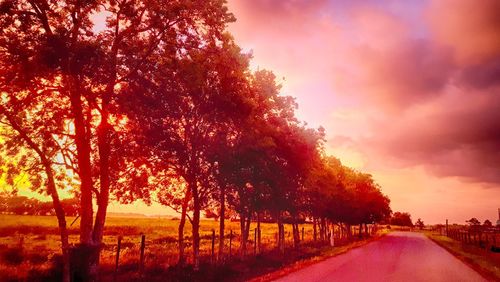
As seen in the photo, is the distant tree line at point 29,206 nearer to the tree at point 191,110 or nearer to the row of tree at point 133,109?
the row of tree at point 133,109

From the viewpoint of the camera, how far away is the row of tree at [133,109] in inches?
573

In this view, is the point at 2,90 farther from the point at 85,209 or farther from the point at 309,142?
the point at 309,142

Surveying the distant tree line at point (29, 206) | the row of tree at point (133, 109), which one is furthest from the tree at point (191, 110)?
the distant tree line at point (29, 206)

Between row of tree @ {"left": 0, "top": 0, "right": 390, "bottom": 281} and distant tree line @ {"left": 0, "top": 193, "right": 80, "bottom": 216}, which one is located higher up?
row of tree @ {"left": 0, "top": 0, "right": 390, "bottom": 281}

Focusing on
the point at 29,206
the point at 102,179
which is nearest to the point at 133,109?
the point at 102,179

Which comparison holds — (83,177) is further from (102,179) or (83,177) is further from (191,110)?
(191,110)

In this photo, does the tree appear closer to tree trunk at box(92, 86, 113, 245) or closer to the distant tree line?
tree trunk at box(92, 86, 113, 245)

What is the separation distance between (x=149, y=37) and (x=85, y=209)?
8253mm

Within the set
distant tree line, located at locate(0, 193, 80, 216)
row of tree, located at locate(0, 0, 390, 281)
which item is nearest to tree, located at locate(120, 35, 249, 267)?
row of tree, located at locate(0, 0, 390, 281)

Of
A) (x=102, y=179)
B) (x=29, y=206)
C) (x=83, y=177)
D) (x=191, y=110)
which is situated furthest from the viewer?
(x=29, y=206)

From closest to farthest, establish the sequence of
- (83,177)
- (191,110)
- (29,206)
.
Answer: (83,177)
(191,110)
(29,206)

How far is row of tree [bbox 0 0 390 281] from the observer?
14.5 m

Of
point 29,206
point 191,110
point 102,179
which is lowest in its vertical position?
point 29,206

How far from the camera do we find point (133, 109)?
17.1 meters
